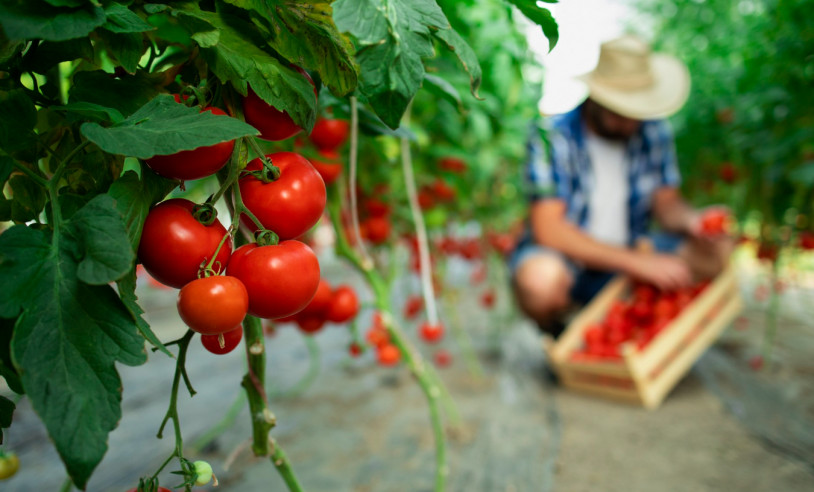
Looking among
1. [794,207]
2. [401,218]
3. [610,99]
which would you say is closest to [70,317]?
[401,218]

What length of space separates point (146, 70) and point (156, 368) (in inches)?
88.6

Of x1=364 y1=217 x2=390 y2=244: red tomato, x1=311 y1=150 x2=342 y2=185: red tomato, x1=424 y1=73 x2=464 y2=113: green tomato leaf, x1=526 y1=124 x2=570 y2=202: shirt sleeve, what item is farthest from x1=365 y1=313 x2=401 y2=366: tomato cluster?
x1=424 y1=73 x2=464 y2=113: green tomato leaf

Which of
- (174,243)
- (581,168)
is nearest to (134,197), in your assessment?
(174,243)

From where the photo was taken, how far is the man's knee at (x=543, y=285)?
2248mm

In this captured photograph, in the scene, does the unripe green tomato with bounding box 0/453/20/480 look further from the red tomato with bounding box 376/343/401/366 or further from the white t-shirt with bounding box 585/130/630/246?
the white t-shirt with bounding box 585/130/630/246

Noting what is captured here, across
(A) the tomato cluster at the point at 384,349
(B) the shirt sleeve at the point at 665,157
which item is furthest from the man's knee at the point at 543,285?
(A) the tomato cluster at the point at 384,349

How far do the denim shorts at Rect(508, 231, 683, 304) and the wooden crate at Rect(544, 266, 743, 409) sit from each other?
0.37m

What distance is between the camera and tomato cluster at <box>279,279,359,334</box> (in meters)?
0.98

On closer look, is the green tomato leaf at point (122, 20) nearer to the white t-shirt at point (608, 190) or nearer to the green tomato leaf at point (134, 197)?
the green tomato leaf at point (134, 197)

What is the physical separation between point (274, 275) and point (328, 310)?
27.0 inches

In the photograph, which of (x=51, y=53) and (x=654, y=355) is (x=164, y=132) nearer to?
(x=51, y=53)

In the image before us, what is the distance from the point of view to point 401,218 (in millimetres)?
1913

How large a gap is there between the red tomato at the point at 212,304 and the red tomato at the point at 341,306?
69 centimetres

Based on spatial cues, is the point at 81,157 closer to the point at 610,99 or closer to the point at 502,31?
the point at 502,31
